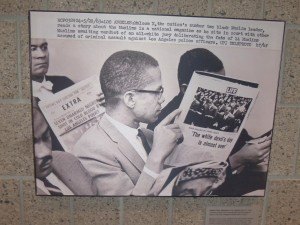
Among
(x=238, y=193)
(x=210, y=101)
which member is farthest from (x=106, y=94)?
(x=238, y=193)

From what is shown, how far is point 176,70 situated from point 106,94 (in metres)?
0.31

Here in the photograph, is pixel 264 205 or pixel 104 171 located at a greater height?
pixel 104 171

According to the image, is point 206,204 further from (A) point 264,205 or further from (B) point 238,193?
(A) point 264,205

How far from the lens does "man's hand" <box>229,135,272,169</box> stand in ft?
3.91

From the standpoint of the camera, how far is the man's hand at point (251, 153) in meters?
1.19

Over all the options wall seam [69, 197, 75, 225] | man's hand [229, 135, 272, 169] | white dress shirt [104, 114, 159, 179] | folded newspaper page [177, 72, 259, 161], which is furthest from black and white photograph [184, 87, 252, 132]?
wall seam [69, 197, 75, 225]

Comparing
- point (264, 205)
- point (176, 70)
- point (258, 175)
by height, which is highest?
point (176, 70)

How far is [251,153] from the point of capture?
1.20 m

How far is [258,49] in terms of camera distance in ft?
3.73

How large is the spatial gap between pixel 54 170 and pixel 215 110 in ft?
2.39

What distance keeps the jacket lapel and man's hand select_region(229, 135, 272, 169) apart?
1.34ft

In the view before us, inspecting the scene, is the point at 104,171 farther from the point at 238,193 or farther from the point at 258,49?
the point at 258,49

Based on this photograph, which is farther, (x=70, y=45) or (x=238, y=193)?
(x=238, y=193)

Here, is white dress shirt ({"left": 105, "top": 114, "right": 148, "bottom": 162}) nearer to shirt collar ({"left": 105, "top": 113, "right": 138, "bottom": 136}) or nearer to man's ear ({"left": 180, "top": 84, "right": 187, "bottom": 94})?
shirt collar ({"left": 105, "top": 113, "right": 138, "bottom": 136})
